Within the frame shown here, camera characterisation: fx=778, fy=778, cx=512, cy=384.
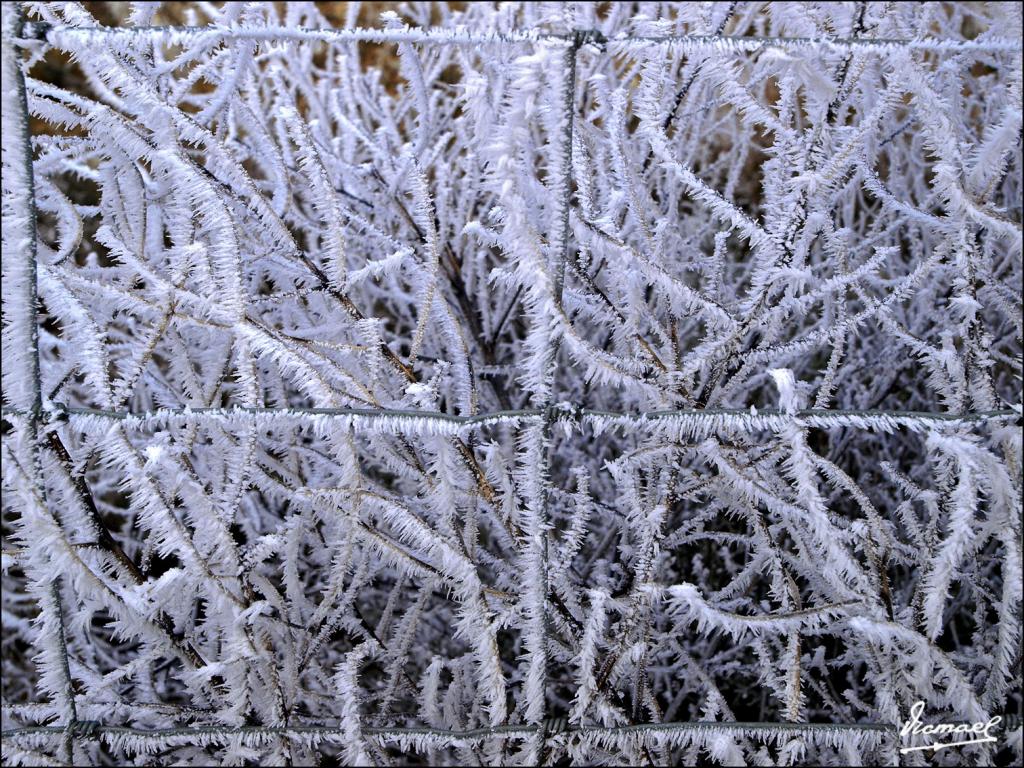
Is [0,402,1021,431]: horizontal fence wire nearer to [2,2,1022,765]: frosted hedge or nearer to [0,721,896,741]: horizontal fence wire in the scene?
[2,2,1022,765]: frosted hedge

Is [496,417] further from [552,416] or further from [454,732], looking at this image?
[454,732]

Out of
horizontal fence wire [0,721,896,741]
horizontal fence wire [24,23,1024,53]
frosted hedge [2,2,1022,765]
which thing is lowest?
horizontal fence wire [0,721,896,741]

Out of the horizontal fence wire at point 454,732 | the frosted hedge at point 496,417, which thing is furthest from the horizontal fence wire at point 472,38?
the horizontal fence wire at point 454,732

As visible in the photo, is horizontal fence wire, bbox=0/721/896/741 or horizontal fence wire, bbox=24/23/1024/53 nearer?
horizontal fence wire, bbox=24/23/1024/53

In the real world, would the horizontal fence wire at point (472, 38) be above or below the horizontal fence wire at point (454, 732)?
above

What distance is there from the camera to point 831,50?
39.4 inches

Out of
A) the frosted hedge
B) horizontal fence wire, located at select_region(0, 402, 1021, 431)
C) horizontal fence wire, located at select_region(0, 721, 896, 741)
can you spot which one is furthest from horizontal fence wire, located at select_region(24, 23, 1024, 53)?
horizontal fence wire, located at select_region(0, 721, 896, 741)

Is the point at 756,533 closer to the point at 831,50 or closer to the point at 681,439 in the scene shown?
the point at 681,439

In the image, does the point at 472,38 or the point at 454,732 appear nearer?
the point at 472,38

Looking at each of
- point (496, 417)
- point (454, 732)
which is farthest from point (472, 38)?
A: point (454, 732)

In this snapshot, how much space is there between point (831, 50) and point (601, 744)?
3.37ft

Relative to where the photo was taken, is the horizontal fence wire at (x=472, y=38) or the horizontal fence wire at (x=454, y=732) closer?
the horizontal fence wire at (x=472, y=38)

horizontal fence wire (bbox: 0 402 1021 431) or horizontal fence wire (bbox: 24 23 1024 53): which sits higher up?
horizontal fence wire (bbox: 24 23 1024 53)

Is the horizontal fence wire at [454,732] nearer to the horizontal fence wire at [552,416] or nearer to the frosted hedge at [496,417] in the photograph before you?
the frosted hedge at [496,417]
